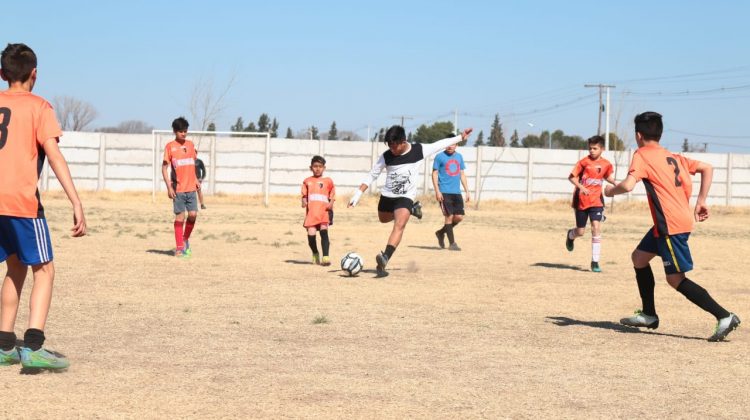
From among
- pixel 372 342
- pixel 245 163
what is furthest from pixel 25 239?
pixel 245 163

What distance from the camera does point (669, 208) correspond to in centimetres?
823

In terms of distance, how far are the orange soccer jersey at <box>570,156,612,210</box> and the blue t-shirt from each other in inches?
138

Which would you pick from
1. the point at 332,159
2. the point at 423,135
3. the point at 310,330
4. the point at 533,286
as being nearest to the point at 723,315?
the point at 310,330

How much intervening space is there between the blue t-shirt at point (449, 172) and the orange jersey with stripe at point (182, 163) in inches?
181

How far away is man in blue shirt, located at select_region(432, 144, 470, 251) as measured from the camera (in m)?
17.5

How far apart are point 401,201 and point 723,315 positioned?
5.40 m

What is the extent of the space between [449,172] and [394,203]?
501 cm

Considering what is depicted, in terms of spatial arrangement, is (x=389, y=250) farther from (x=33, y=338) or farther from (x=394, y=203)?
(x=33, y=338)

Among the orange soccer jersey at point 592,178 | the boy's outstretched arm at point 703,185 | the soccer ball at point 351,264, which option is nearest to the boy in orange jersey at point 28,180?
the boy's outstretched arm at point 703,185

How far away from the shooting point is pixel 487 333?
27.1 ft

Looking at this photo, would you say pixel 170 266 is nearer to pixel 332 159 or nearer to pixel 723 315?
pixel 723 315

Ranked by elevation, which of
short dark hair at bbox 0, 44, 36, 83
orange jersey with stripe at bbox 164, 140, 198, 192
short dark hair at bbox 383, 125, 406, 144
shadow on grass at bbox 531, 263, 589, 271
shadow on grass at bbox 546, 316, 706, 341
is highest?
short dark hair at bbox 0, 44, 36, 83

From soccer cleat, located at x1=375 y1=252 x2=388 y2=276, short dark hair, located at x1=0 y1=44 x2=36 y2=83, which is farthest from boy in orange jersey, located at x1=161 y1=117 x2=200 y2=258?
short dark hair, located at x1=0 y1=44 x2=36 y2=83

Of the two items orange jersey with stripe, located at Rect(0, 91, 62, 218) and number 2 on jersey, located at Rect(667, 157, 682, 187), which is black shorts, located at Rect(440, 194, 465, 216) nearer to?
number 2 on jersey, located at Rect(667, 157, 682, 187)
